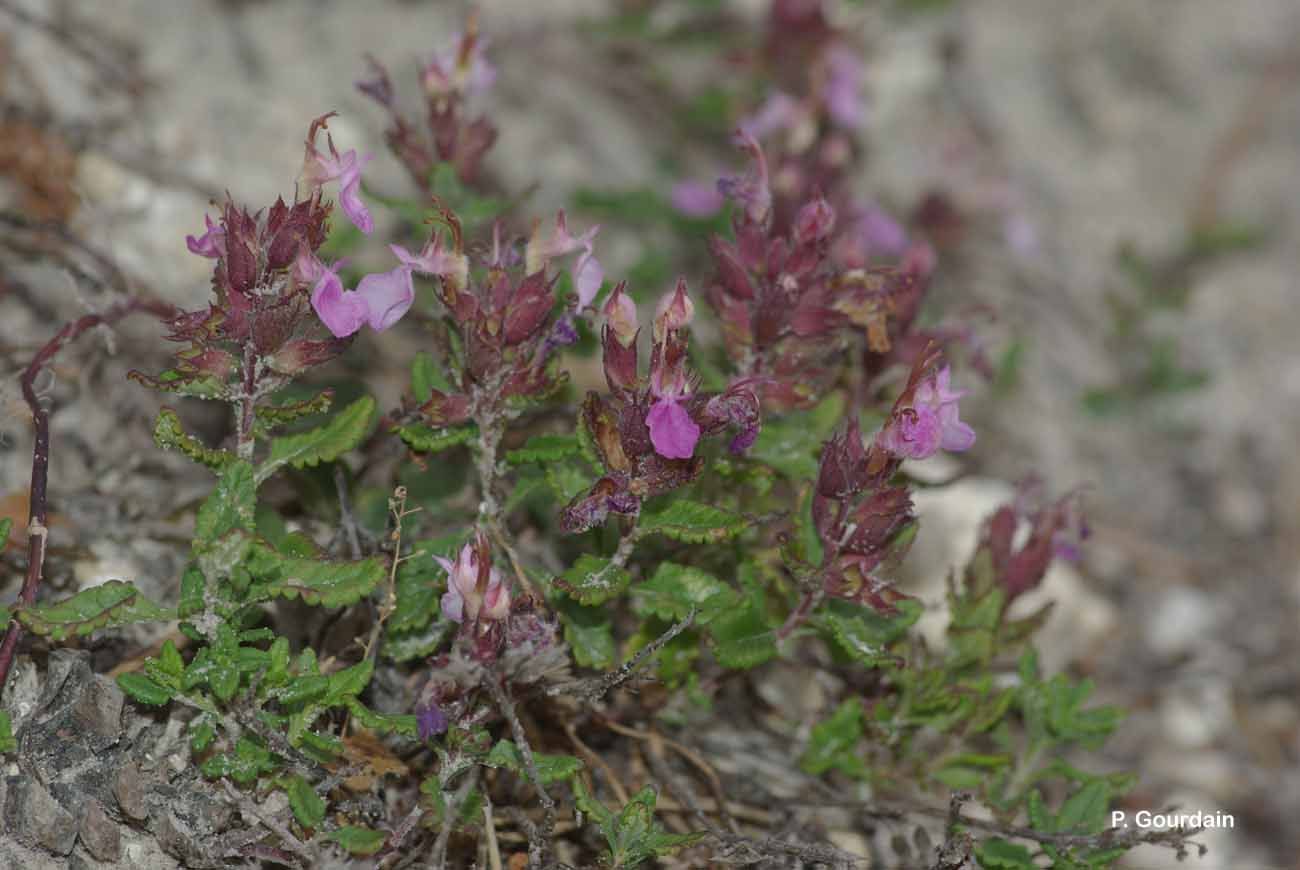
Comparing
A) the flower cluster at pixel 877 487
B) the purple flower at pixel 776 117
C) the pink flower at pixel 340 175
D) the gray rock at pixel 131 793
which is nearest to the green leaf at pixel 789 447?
the flower cluster at pixel 877 487

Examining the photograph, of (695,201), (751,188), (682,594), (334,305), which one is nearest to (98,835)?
(334,305)

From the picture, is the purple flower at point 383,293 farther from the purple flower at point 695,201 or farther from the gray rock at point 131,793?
the purple flower at point 695,201

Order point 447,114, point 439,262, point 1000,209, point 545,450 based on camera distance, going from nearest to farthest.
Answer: point 439,262
point 545,450
point 447,114
point 1000,209

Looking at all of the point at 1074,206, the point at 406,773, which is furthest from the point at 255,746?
the point at 1074,206

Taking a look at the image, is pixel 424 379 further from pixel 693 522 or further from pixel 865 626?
pixel 865 626

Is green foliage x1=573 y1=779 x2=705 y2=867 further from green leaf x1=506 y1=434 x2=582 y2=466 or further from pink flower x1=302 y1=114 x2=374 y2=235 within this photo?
pink flower x1=302 y1=114 x2=374 y2=235

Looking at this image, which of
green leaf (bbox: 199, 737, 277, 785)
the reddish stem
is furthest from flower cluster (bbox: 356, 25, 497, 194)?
green leaf (bbox: 199, 737, 277, 785)
